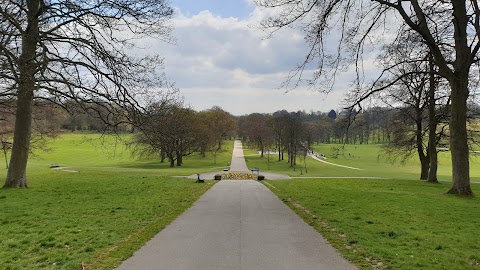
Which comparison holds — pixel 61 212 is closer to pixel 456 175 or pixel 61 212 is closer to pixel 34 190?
pixel 34 190

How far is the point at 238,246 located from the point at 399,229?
13.4 feet

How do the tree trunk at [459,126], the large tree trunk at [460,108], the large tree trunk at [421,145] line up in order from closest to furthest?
the large tree trunk at [460,108] → the tree trunk at [459,126] → the large tree trunk at [421,145]

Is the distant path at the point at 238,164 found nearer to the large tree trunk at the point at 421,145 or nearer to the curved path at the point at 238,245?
the large tree trunk at the point at 421,145

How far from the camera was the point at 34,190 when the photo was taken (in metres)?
16.5

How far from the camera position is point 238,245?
7.14 metres

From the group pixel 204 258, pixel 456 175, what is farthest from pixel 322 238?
pixel 456 175

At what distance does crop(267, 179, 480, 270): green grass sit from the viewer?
6.34 meters

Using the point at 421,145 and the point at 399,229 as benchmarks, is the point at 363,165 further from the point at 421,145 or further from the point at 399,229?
the point at 399,229

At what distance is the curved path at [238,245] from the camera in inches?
235

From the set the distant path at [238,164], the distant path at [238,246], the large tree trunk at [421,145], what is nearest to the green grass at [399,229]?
the distant path at [238,246]

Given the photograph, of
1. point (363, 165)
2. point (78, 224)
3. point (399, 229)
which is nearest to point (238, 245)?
point (399, 229)

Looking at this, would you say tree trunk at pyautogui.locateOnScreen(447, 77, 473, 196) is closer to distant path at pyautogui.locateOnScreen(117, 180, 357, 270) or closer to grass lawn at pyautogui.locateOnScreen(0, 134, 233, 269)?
distant path at pyautogui.locateOnScreen(117, 180, 357, 270)

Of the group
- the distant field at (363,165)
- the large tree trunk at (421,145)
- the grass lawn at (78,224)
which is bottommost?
the distant field at (363,165)

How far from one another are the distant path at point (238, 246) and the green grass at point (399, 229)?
0.48 m
